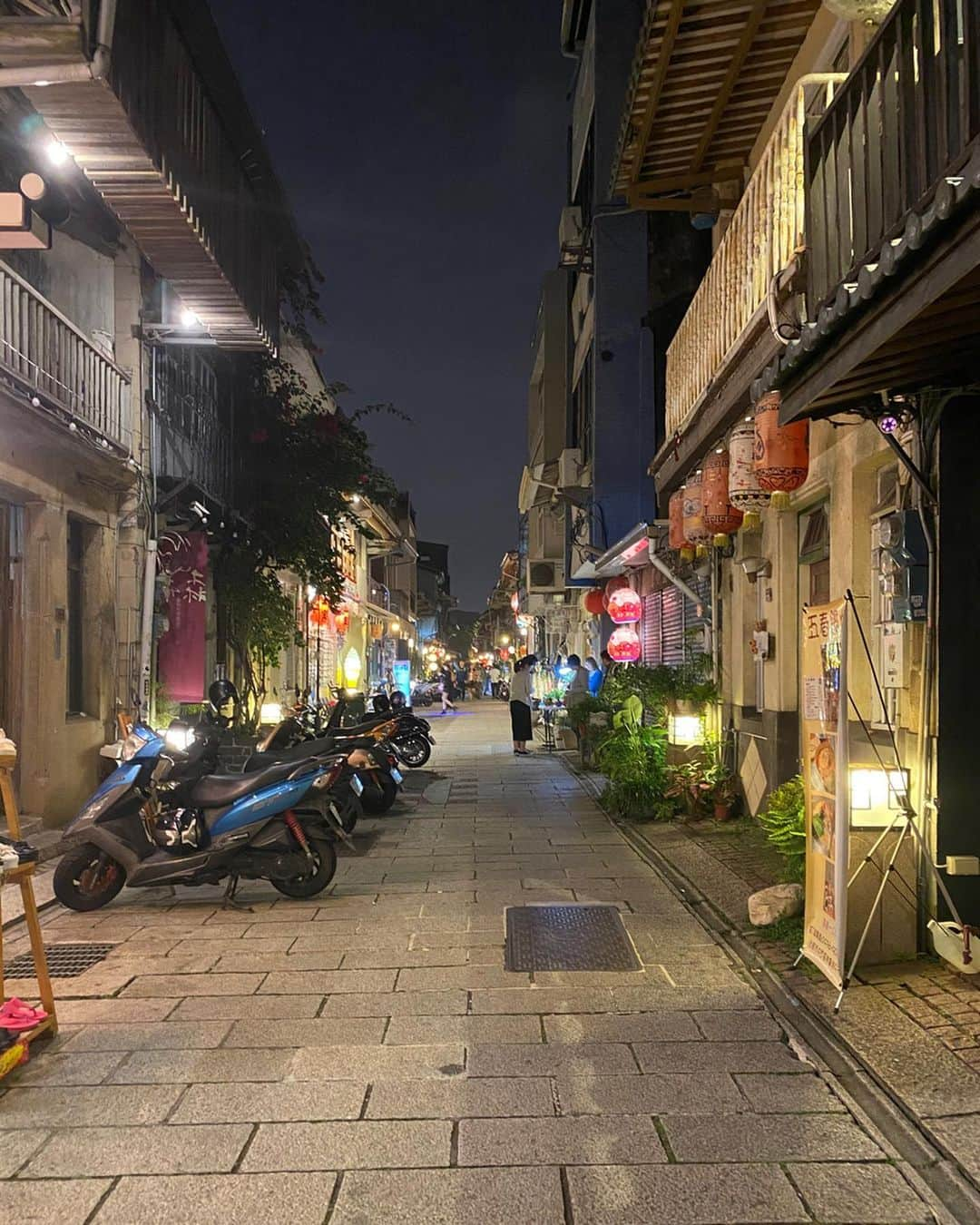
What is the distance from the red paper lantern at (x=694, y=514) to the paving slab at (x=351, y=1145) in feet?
24.1

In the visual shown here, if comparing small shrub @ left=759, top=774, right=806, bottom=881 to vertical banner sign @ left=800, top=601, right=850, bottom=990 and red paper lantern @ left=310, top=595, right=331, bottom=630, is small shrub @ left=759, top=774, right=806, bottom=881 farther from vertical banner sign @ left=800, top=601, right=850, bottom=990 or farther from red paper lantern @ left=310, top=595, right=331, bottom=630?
red paper lantern @ left=310, top=595, right=331, bottom=630

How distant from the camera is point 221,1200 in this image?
11.3 feet

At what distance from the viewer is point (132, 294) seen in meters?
12.3

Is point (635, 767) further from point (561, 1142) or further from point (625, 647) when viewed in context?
point (561, 1142)

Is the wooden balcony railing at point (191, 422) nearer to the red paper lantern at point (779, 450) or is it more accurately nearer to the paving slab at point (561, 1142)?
the red paper lantern at point (779, 450)

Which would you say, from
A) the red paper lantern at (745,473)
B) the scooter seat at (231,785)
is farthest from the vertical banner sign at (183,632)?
the red paper lantern at (745,473)

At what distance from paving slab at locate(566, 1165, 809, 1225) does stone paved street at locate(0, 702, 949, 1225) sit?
0.03 feet

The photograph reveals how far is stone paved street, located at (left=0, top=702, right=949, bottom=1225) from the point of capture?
3463 mm

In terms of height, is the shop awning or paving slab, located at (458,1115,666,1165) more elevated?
the shop awning

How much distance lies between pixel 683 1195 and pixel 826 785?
104 inches

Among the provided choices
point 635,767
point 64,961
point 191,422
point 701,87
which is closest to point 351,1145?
point 64,961

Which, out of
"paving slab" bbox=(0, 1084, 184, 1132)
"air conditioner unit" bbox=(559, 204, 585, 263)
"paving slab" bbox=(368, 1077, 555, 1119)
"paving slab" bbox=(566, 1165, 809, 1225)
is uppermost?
"air conditioner unit" bbox=(559, 204, 585, 263)

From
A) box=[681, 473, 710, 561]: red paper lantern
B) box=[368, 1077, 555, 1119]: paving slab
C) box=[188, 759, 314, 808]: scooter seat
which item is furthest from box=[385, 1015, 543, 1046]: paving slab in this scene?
box=[681, 473, 710, 561]: red paper lantern

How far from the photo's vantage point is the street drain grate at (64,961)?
6.11 m
